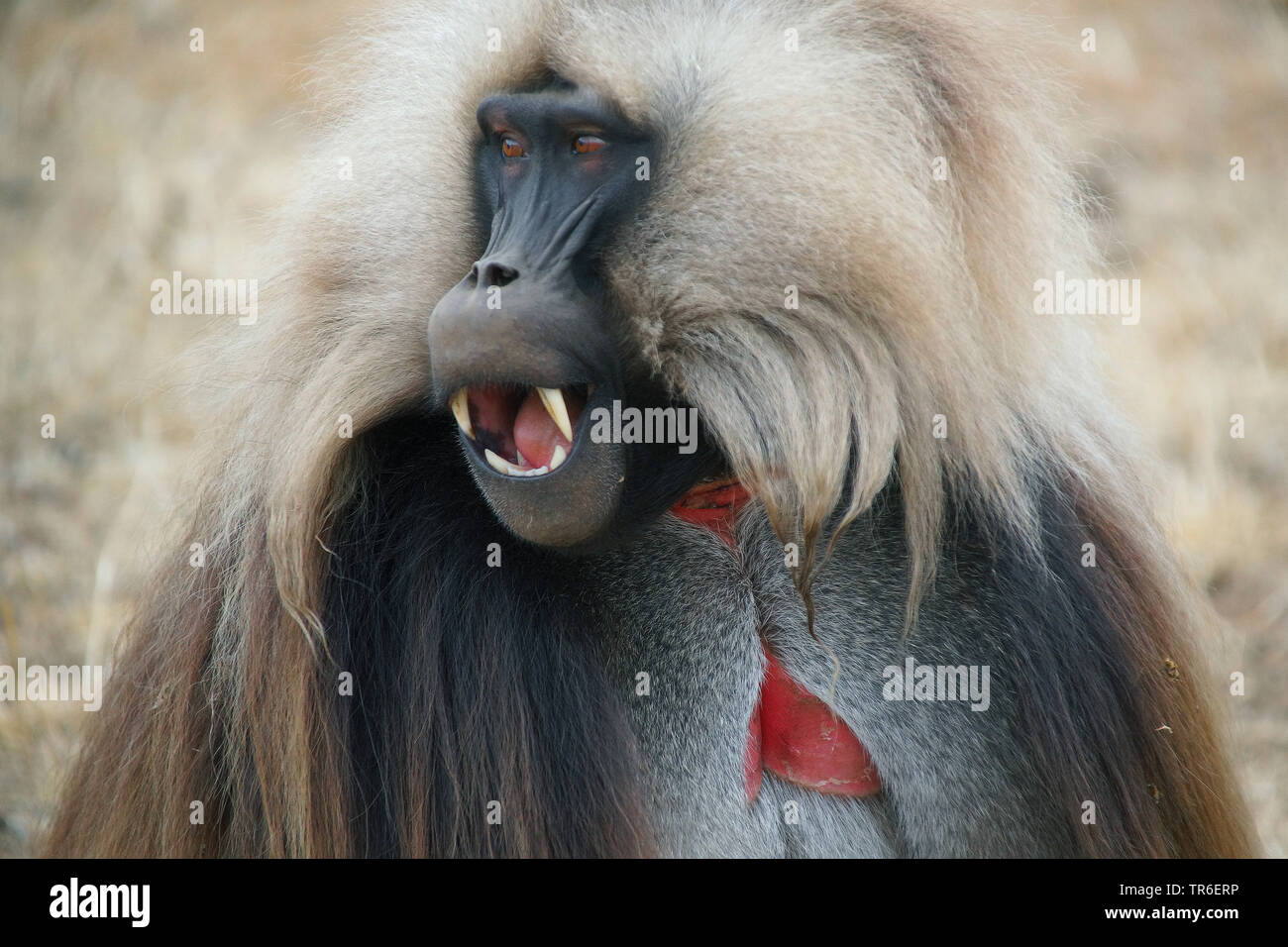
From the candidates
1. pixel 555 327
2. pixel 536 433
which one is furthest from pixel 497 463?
pixel 555 327

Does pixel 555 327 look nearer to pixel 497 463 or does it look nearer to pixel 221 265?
pixel 497 463

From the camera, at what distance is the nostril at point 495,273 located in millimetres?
2402

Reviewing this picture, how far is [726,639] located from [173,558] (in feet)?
3.83

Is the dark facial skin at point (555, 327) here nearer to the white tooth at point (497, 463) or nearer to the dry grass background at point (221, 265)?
the white tooth at point (497, 463)

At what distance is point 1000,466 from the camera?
8.36 feet

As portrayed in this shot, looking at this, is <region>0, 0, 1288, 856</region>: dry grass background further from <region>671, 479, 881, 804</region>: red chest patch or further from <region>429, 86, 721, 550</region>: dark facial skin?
<region>671, 479, 881, 804</region>: red chest patch

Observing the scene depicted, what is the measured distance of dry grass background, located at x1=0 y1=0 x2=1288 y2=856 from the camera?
4.61 meters

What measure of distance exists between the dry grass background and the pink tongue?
85cm

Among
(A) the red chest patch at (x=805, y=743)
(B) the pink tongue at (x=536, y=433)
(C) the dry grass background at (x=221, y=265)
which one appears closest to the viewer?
(B) the pink tongue at (x=536, y=433)

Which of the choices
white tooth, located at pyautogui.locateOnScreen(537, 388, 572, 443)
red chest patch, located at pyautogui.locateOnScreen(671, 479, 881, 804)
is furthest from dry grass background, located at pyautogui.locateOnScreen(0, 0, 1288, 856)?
red chest patch, located at pyautogui.locateOnScreen(671, 479, 881, 804)

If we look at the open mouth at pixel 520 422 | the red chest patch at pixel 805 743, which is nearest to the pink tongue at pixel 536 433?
the open mouth at pixel 520 422

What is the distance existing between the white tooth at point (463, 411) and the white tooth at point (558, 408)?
0.13 meters

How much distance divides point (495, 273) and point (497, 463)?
33 centimetres

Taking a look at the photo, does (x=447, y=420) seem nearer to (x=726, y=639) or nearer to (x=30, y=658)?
→ (x=726, y=639)
